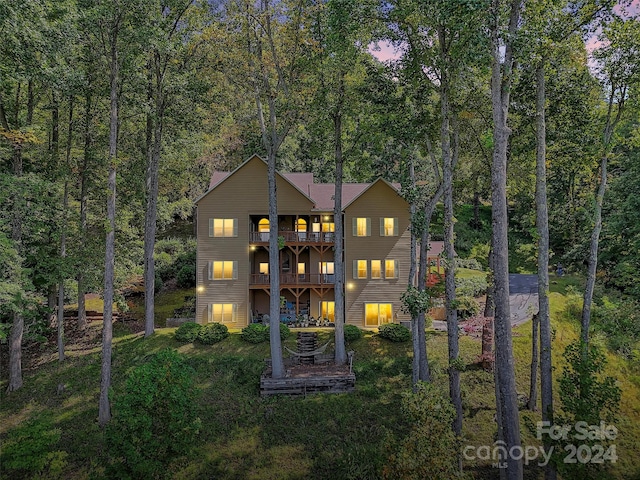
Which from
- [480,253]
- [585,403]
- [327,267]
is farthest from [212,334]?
[480,253]

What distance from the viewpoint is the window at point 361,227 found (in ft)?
73.1

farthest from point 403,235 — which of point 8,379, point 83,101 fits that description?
point 8,379

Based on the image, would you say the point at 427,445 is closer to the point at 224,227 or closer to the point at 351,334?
the point at 351,334

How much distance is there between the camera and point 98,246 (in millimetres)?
18109

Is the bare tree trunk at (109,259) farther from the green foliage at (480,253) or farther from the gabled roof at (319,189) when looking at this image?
the green foliage at (480,253)

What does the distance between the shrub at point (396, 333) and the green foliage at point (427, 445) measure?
30.6 ft

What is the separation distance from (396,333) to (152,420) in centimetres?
1212

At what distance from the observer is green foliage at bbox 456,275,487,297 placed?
14.1 m

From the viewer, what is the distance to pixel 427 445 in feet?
25.4

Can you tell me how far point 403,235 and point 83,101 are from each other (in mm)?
18908

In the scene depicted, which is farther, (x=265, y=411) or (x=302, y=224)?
(x=302, y=224)

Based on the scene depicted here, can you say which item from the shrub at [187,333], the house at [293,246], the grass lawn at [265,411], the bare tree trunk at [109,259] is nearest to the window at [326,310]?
the house at [293,246]

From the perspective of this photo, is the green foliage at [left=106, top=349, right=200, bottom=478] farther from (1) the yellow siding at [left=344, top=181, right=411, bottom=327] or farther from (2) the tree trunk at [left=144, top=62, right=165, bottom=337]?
(1) the yellow siding at [left=344, top=181, right=411, bottom=327]

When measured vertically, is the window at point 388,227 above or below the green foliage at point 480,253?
above
